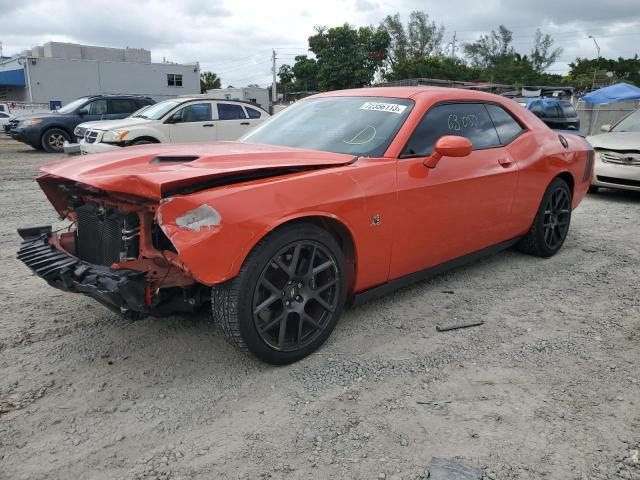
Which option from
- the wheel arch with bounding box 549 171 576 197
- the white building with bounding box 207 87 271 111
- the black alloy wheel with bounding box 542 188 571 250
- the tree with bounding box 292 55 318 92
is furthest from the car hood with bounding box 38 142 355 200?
the tree with bounding box 292 55 318 92

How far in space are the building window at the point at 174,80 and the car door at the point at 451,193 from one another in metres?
31.6

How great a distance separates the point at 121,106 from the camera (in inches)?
575

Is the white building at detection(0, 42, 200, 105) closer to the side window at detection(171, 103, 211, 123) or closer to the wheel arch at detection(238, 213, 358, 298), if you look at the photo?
the side window at detection(171, 103, 211, 123)

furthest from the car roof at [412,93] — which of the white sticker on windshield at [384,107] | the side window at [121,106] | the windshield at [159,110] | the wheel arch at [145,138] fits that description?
the side window at [121,106]

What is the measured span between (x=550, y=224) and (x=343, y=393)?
3.12m

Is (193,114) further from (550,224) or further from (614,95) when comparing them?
(614,95)

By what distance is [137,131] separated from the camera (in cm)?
1004

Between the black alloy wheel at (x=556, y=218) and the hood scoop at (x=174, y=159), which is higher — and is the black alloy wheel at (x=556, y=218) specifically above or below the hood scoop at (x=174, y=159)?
below

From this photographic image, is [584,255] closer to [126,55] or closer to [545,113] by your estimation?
[545,113]

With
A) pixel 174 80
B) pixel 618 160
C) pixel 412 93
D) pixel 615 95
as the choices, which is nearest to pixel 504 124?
pixel 412 93

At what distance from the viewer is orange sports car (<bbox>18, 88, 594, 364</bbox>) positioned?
8.18 ft

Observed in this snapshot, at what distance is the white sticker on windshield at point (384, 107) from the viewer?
353cm

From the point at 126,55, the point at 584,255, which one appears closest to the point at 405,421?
the point at 584,255

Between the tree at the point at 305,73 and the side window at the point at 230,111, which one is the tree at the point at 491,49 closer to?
the tree at the point at 305,73
